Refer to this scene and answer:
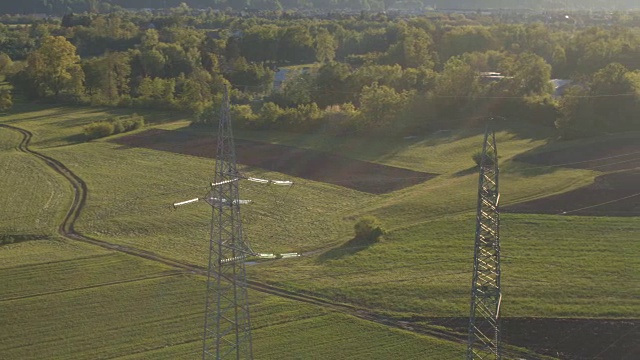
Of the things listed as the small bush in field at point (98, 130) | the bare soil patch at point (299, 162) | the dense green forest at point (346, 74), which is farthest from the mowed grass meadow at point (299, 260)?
the small bush in field at point (98, 130)

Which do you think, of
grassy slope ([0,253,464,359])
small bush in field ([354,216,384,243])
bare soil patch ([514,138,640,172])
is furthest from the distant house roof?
grassy slope ([0,253,464,359])

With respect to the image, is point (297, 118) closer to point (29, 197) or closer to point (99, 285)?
point (29, 197)

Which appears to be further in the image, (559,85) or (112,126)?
(559,85)

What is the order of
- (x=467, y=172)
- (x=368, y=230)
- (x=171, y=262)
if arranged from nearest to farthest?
(x=171, y=262)
(x=368, y=230)
(x=467, y=172)

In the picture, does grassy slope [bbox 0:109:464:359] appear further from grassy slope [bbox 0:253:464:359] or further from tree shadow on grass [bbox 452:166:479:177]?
tree shadow on grass [bbox 452:166:479:177]

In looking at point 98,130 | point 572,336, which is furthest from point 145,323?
point 98,130

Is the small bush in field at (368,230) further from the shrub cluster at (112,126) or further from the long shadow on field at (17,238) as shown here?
the shrub cluster at (112,126)

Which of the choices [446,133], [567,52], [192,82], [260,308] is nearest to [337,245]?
[260,308]
